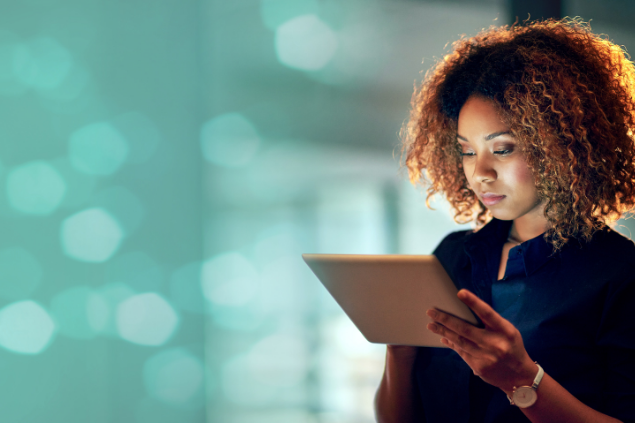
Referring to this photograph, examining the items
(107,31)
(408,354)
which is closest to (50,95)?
(107,31)

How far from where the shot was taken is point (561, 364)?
979 mm

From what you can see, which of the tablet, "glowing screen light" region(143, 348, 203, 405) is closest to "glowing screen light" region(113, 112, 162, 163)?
"glowing screen light" region(143, 348, 203, 405)

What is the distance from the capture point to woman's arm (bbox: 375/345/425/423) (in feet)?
3.79

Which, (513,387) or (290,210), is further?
(290,210)

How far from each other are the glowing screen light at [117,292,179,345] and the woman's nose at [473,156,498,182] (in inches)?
45.3

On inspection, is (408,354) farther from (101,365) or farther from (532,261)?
(101,365)

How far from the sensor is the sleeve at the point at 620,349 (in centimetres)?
91

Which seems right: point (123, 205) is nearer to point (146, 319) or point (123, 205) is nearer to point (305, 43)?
point (146, 319)

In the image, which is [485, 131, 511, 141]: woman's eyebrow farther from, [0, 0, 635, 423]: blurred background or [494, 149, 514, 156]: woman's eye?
[0, 0, 635, 423]: blurred background

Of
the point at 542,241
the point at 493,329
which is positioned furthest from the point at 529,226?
the point at 493,329

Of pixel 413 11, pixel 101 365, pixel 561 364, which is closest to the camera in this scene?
pixel 561 364

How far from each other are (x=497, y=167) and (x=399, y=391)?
566mm

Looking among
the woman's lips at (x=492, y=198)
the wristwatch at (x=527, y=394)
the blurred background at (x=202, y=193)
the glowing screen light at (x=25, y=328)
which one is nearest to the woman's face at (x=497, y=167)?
the woman's lips at (x=492, y=198)

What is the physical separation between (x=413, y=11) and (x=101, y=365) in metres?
1.85
